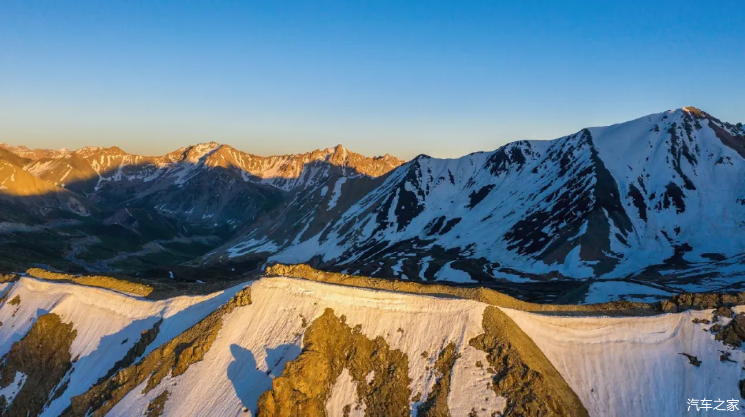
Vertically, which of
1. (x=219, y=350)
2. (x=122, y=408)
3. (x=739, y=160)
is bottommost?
(x=122, y=408)

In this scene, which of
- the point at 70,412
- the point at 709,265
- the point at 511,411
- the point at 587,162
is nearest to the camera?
the point at 511,411

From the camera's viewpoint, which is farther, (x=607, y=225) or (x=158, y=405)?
→ (x=607, y=225)

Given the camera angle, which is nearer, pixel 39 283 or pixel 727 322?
pixel 727 322

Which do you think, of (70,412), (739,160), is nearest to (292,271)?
(70,412)

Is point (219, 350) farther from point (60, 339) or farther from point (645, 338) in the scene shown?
point (645, 338)

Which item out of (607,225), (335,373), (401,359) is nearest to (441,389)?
(401,359)

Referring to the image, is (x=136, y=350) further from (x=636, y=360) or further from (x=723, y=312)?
(x=723, y=312)

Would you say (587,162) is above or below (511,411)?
above
